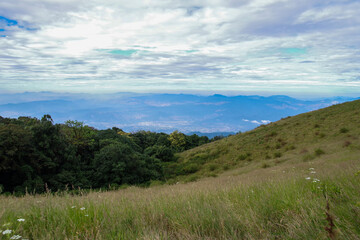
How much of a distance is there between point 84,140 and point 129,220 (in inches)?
982

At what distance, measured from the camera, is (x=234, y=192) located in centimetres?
459

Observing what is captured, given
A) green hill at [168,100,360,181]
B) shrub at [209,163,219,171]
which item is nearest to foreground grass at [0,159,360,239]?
green hill at [168,100,360,181]

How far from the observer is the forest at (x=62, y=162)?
15508mm

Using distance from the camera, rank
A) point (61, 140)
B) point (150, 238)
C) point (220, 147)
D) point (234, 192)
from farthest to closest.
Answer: point (220, 147) < point (61, 140) < point (234, 192) < point (150, 238)

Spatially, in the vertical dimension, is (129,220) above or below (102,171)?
above

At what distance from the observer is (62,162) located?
65.2 ft

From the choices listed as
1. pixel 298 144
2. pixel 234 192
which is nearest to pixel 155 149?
pixel 298 144

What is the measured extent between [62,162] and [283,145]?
69.0 feet

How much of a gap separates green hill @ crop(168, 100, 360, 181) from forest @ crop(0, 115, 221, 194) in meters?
2.99

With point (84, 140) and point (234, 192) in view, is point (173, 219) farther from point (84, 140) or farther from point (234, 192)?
point (84, 140)

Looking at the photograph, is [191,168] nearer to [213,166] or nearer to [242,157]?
[213,166]

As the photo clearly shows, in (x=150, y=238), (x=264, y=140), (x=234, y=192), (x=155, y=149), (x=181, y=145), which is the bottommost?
(x=181, y=145)

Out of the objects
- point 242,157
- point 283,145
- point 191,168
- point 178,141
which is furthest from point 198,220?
point 178,141

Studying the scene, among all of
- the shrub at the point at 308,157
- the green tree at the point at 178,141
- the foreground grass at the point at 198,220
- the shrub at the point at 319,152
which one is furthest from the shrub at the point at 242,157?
the green tree at the point at 178,141
